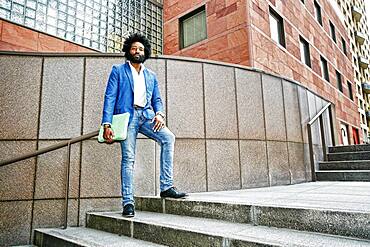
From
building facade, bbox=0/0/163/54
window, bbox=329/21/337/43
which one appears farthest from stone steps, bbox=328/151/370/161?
window, bbox=329/21/337/43

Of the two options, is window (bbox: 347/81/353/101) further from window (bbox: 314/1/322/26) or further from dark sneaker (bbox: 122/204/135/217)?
dark sneaker (bbox: 122/204/135/217)

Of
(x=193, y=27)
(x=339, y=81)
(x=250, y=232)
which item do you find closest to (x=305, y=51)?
(x=193, y=27)

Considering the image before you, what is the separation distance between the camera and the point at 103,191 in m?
4.08

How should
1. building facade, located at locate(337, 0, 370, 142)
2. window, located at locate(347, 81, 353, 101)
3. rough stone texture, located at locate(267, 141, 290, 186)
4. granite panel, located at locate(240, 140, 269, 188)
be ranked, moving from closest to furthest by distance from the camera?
granite panel, located at locate(240, 140, 269, 188)
rough stone texture, located at locate(267, 141, 290, 186)
window, located at locate(347, 81, 353, 101)
building facade, located at locate(337, 0, 370, 142)

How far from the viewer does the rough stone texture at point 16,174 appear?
3809mm

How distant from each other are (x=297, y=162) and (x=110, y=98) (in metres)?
4.64

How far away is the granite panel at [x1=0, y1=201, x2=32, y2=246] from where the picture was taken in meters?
3.67

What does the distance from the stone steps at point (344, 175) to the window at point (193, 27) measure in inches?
219

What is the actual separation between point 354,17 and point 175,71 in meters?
30.7

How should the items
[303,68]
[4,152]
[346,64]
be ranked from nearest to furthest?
[4,152] < [303,68] < [346,64]

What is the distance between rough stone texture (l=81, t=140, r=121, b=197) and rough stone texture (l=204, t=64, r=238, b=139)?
1.69m

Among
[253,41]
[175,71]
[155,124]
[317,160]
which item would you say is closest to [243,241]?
[155,124]

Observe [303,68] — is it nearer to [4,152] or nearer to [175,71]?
[175,71]

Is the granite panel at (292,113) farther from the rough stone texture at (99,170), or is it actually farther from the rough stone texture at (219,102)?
the rough stone texture at (99,170)
